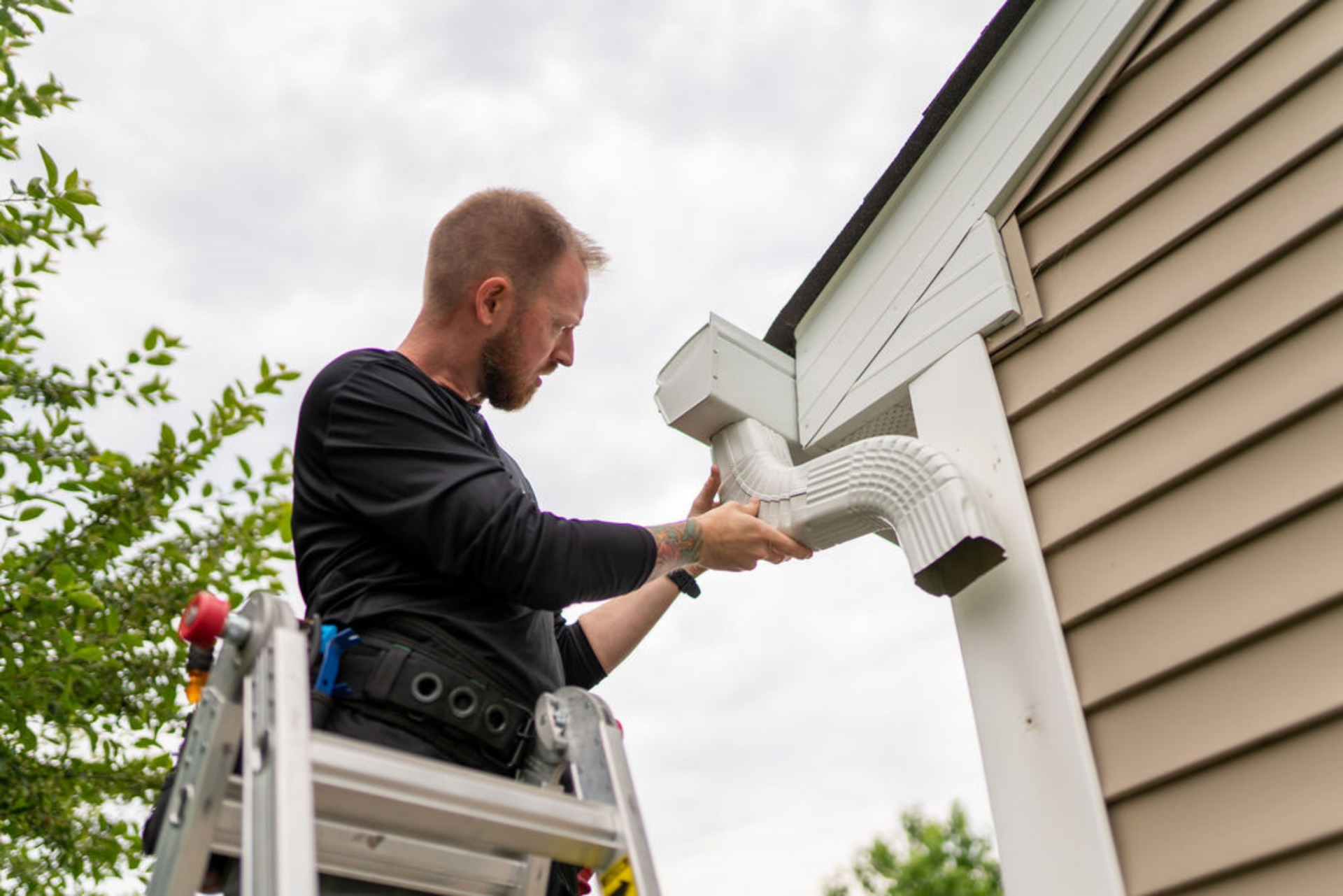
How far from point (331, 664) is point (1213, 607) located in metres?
1.31

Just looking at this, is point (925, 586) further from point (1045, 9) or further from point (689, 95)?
point (689, 95)

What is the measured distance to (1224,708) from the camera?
1548 millimetres

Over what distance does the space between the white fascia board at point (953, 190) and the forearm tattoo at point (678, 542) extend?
747 millimetres

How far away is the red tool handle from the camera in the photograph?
4.02 feet

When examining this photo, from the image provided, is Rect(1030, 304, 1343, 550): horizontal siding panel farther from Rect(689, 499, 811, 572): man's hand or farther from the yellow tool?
the yellow tool

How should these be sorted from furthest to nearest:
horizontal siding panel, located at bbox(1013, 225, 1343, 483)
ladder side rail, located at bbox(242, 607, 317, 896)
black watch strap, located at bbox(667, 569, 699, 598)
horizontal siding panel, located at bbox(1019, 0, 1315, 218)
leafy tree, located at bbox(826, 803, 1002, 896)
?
leafy tree, located at bbox(826, 803, 1002, 896)
black watch strap, located at bbox(667, 569, 699, 598)
horizontal siding panel, located at bbox(1019, 0, 1315, 218)
horizontal siding panel, located at bbox(1013, 225, 1343, 483)
ladder side rail, located at bbox(242, 607, 317, 896)

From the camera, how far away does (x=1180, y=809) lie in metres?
1.56

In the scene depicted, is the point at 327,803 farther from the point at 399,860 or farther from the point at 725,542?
the point at 725,542

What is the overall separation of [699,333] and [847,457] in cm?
58

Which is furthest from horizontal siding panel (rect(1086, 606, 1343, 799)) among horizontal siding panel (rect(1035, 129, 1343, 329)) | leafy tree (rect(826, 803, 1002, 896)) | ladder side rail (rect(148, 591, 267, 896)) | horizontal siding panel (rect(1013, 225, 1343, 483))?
leafy tree (rect(826, 803, 1002, 896))

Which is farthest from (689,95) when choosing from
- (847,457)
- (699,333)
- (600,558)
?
(600,558)

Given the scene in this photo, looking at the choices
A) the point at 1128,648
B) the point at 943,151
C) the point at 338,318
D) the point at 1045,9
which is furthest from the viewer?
the point at 338,318

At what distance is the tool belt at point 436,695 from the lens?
1466 mm

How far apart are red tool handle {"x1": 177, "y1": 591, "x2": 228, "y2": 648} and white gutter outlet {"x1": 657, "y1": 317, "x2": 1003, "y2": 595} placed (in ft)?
3.97
